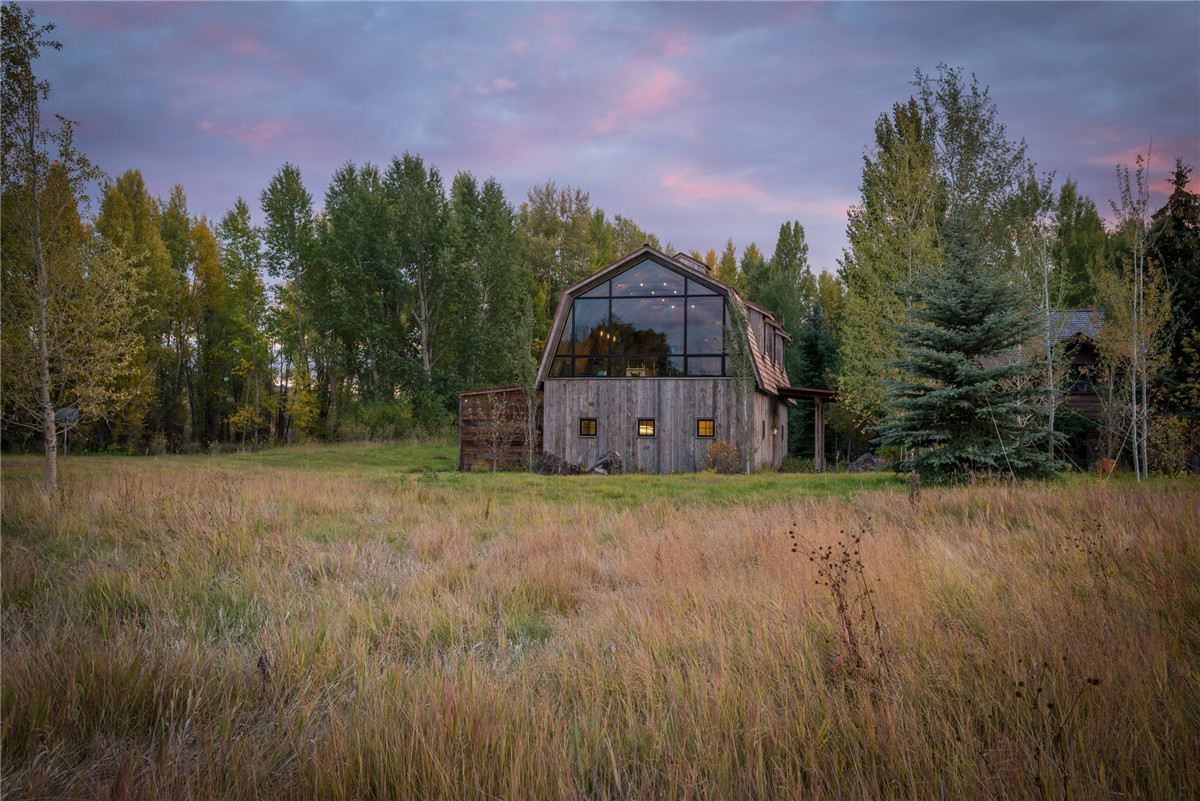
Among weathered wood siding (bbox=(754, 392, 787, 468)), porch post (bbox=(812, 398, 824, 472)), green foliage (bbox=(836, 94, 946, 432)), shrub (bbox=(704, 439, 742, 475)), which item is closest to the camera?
green foliage (bbox=(836, 94, 946, 432))

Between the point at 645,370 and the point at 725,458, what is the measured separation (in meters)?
4.33

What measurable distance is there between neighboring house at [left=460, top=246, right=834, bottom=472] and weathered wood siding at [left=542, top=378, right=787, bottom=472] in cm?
→ 4

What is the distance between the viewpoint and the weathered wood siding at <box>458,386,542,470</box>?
73.3ft

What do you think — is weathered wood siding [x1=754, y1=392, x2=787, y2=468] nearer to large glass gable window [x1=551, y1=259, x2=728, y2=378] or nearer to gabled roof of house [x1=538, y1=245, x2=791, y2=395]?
gabled roof of house [x1=538, y1=245, x2=791, y2=395]

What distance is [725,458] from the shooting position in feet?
66.3

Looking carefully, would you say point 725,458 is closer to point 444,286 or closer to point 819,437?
point 819,437

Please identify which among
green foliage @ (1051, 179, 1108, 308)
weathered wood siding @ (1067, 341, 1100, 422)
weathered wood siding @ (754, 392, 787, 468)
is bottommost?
weathered wood siding @ (754, 392, 787, 468)

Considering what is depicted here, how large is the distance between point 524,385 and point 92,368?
13230 millimetres

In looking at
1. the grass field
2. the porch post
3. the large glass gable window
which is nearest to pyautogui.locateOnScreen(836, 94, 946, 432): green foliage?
the porch post

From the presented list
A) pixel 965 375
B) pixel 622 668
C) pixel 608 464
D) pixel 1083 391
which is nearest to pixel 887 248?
pixel 965 375

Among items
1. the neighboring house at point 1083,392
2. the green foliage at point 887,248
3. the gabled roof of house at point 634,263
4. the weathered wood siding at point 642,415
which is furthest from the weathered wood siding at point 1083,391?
the weathered wood siding at point 642,415

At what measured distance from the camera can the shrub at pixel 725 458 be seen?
2009 centimetres

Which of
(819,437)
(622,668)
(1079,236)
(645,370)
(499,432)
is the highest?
(1079,236)

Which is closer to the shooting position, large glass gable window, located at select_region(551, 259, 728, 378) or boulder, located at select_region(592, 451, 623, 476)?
boulder, located at select_region(592, 451, 623, 476)
